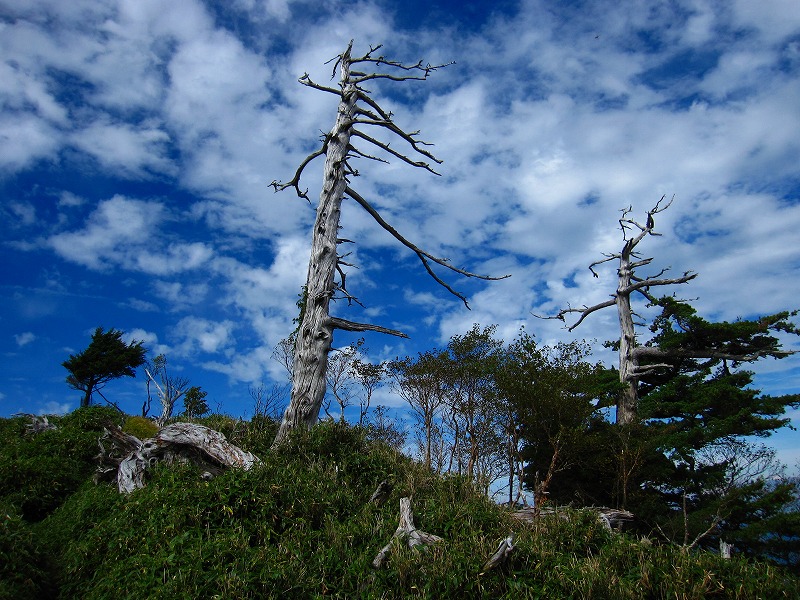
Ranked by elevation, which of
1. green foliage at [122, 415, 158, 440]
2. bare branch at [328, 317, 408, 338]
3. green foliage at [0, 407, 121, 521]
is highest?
bare branch at [328, 317, 408, 338]

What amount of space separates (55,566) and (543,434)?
1555 cm

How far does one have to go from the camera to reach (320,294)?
10.1 meters

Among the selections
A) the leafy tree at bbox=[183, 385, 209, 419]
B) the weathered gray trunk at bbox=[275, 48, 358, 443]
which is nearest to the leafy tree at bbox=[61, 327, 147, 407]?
the leafy tree at bbox=[183, 385, 209, 419]

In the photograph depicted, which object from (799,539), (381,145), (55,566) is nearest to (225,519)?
(55,566)

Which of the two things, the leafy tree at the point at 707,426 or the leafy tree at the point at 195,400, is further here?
the leafy tree at the point at 195,400

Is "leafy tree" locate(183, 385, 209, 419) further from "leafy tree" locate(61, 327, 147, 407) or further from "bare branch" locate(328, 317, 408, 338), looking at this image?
A: "bare branch" locate(328, 317, 408, 338)

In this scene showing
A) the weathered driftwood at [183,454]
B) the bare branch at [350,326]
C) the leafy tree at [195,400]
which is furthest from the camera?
the leafy tree at [195,400]

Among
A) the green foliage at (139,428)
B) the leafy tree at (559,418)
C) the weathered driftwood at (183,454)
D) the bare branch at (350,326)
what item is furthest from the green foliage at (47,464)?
the leafy tree at (559,418)

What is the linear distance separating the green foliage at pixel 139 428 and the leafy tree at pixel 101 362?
58.9ft

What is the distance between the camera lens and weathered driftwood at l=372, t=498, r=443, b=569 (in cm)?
532

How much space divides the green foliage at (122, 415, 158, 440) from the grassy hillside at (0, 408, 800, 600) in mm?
3518

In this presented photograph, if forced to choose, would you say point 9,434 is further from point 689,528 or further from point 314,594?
point 689,528

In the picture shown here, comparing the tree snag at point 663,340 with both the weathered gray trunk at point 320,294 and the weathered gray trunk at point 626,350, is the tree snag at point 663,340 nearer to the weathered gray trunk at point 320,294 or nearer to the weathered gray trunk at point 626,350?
the weathered gray trunk at point 626,350

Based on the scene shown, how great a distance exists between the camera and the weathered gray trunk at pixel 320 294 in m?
9.37
